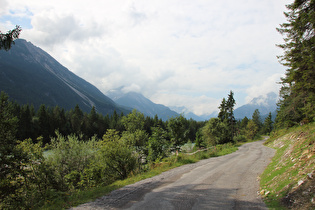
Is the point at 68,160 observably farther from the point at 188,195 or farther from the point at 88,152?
the point at 188,195

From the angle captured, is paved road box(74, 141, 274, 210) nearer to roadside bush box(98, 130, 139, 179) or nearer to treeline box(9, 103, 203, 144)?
roadside bush box(98, 130, 139, 179)

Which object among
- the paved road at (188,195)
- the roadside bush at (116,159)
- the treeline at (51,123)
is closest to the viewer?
the paved road at (188,195)

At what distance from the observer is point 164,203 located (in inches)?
300

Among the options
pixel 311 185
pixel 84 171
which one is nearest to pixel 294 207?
pixel 311 185

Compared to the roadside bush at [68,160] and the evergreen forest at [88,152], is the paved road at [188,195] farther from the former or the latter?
the roadside bush at [68,160]

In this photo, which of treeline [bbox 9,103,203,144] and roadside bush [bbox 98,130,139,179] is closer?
roadside bush [bbox 98,130,139,179]

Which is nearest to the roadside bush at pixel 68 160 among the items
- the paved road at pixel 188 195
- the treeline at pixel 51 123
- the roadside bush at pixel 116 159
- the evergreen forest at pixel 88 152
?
the evergreen forest at pixel 88 152

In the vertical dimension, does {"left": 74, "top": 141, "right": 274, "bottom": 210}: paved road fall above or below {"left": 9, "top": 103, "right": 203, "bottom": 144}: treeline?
below

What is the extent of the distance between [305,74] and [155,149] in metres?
16.3

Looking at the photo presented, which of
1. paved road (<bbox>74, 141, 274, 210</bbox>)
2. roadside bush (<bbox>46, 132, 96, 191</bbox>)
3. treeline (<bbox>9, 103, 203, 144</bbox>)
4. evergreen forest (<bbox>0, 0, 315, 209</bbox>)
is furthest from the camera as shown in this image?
treeline (<bbox>9, 103, 203, 144</bbox>)

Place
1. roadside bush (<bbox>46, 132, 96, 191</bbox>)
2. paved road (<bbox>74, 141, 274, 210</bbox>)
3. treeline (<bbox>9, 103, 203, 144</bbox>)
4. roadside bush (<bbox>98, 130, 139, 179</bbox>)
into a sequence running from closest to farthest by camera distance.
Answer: paved road (<bbox>74, 141, 274, 210</bbox>), roadside bush (<bbox>46, 132, 96, 191</bbox>), roadside bush (<bbox>98, 130, 139, 179</bbox>), treeline (<bbox>9, 103, 203, 144</bbox>)

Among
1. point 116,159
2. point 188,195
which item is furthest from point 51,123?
point 188,195

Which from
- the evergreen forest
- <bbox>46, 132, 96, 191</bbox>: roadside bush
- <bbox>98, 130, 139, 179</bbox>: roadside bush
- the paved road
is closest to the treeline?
the evergreen forest

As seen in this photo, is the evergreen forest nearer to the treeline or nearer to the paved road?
the paved road
